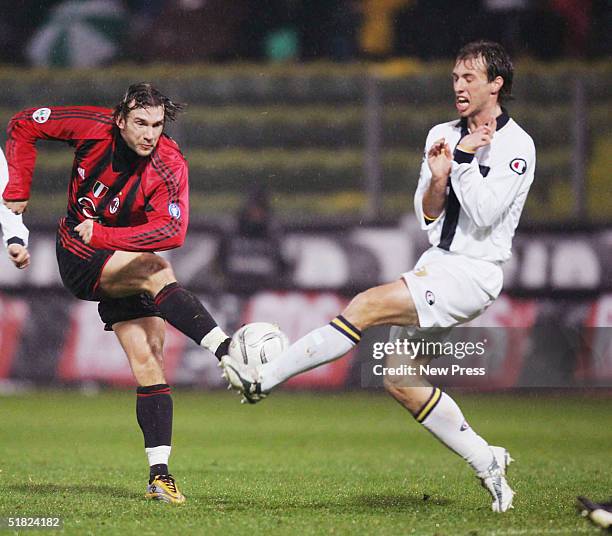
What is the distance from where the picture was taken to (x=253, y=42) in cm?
1652

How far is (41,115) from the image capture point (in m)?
6.07

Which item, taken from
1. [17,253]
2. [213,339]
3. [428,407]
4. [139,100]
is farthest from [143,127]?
[428,407]

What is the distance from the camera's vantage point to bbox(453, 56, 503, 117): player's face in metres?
5.62

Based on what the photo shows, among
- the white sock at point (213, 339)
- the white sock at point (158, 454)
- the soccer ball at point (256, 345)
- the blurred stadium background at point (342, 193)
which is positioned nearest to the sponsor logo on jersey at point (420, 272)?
the soccer ball at point (256, 345)

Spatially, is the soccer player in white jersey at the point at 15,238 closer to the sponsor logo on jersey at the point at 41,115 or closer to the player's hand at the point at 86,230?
the player's hand at the point at 86,230

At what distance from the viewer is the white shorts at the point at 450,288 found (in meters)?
5.37

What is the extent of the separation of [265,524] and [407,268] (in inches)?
289

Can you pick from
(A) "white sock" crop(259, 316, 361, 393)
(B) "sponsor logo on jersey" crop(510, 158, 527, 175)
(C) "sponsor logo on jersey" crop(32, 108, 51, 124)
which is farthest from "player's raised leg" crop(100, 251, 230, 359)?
(B) "sponsor logo on jersey" crop(510, 158, 527, 175)

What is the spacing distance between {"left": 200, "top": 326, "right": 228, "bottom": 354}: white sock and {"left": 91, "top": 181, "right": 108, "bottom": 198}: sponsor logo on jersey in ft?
3.32

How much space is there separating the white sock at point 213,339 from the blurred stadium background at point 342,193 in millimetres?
5706

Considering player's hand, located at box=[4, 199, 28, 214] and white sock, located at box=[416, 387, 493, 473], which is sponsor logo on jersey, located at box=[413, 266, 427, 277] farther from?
player's hand, located at box=[4, 199, 28, 214]

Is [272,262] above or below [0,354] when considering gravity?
above

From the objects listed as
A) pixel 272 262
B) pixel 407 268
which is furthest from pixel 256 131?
pixel 407 268

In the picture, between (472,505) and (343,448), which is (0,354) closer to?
(343,448)
